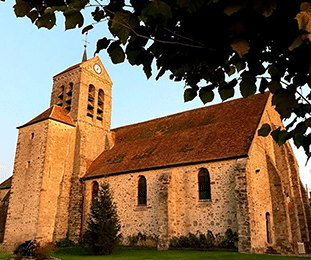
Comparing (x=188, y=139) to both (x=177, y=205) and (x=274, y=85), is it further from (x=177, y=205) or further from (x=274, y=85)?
(x=274, y=85)

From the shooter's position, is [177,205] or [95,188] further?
[95,188]

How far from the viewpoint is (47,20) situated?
225cm

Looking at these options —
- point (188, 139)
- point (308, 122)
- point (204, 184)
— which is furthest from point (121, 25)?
point (188, 139)

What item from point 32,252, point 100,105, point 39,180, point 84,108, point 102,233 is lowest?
point 32,252

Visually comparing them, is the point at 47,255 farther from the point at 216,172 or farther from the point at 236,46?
the point at 236,46

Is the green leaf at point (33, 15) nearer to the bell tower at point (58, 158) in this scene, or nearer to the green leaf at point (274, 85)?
the green leaf at point (274, 85)

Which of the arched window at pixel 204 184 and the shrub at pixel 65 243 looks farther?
the shrub at pixel 65 243

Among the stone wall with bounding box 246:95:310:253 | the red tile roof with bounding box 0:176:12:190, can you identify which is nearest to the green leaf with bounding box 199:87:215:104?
the stone wall with bounding box 246:95:310:253

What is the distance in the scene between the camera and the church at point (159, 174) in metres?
18.6

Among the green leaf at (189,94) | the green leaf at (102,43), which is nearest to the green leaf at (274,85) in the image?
the green leaf at (189,94)

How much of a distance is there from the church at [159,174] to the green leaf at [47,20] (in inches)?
640

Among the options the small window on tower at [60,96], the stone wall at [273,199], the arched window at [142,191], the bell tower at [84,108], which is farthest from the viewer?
the small window on tower at [60,96]

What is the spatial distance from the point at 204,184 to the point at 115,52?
17.8 metres

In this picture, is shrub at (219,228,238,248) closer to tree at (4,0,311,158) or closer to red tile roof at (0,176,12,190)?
tree at (4,0,311,158)
